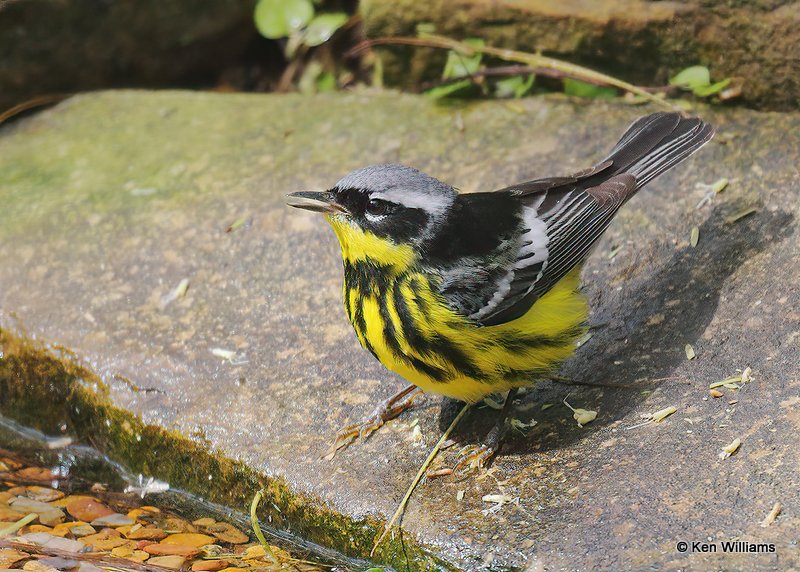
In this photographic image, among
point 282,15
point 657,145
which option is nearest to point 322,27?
point 282,15

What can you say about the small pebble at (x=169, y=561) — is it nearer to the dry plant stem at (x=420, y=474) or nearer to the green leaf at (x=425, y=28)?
the dry plant stem at (x=420, y=474)

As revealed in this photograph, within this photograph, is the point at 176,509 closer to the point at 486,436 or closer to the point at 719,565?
the point at 486,436

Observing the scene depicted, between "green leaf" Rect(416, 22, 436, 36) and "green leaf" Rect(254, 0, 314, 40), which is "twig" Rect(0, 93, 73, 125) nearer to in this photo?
"green leaf" Rect(254, 0, 314, 40)

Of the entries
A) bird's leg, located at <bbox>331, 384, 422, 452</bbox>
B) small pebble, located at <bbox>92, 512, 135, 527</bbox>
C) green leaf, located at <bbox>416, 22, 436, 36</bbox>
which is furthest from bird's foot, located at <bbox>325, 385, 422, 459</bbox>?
green leaf, located at <bbox>416, 22, 436, 36</bbox>

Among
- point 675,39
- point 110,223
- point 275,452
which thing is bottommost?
point 275,452

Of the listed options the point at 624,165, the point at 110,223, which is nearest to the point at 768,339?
the point at 624,165

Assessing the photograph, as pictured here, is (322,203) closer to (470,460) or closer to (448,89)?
(470,460)
